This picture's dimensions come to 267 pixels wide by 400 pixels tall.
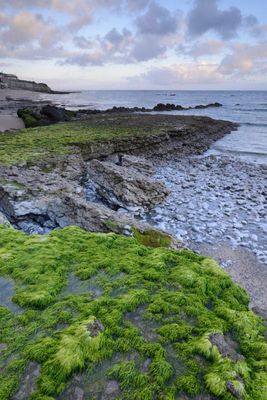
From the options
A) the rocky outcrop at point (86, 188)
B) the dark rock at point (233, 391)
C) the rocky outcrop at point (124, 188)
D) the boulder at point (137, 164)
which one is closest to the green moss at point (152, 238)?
the rocky outcrop at point (86, 188)

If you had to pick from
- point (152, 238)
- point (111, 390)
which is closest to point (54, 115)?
point (152, 238)

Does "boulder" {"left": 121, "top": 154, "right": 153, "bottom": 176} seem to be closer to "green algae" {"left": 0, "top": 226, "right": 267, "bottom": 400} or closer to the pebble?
the pebble

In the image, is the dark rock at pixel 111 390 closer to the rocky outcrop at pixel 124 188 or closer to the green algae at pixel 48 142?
the rocky outcrop at pixel 124 188

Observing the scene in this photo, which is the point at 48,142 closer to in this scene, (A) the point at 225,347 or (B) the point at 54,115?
(A) the point at 225,347

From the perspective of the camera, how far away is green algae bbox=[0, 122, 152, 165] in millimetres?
15813

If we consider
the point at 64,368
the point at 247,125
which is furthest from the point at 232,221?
the point at 247,125

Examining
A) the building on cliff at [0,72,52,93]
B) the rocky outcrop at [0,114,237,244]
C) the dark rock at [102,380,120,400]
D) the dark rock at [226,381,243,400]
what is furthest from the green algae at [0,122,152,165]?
the building on cliff at [0,72,52,93]

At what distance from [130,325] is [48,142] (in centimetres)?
1729

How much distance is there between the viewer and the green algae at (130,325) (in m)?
3.42

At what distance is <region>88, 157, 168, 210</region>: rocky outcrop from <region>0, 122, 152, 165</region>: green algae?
337 cm

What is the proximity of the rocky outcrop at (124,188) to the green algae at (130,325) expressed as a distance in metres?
7.39

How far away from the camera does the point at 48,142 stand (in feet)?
64.3

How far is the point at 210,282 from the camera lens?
17.3 ft

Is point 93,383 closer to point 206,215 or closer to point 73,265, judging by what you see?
point 73,265
